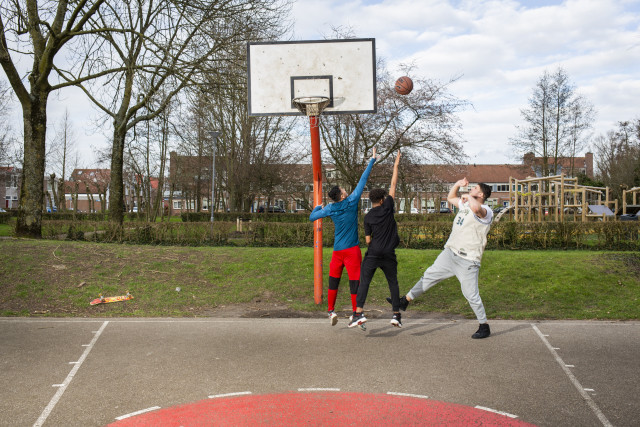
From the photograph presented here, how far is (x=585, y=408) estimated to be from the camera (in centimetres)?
468

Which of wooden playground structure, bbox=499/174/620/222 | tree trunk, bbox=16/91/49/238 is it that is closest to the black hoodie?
tree trunk, bbox=16/91/49/238

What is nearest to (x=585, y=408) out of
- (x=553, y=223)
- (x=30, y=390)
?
(x=30, y=390)

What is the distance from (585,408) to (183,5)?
13.6 meters

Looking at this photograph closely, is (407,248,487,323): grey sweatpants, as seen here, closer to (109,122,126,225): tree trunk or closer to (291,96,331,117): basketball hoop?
(291,96,331,117): basketball hoop

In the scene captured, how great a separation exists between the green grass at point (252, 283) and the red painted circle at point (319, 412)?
4645 mm

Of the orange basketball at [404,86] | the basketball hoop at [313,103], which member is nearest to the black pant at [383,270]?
the basketball hoop at [313,103]

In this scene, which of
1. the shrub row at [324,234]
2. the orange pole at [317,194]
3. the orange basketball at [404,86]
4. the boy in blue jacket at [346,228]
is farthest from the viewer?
the shrub row at [324,234]

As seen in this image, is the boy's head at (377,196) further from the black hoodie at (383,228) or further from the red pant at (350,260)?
the red pant at (350,260)

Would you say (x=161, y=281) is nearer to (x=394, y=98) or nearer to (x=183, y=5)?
(x=183, y=5)

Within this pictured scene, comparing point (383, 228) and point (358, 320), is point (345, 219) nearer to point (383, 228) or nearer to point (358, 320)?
point (383, 228)

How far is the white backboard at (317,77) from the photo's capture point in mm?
9977

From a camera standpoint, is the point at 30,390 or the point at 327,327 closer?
the point at 30,390

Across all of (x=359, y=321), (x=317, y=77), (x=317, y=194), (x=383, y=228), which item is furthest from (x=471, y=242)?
(x=317, y=77)

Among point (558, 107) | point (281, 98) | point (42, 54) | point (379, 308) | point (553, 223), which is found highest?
point (558, 107)
